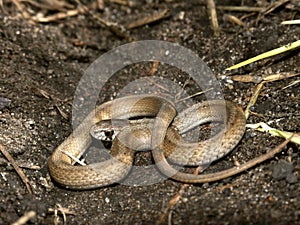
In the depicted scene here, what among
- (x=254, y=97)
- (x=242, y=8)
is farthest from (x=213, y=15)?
(x=254, y=97)

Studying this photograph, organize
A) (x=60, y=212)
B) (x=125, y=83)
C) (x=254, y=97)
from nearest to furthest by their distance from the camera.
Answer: (x=60, y=212) → (x=254, y=97) → (x=125, y=83)

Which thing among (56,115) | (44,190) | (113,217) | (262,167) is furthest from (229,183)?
(56,115)

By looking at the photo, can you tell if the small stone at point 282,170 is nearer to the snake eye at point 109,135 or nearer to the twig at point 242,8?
the snake eye at point 109,135

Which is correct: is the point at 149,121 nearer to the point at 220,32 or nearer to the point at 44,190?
the point at 44,190

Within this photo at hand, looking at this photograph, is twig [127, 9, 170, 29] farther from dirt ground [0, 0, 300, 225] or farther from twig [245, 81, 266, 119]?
twig [245, 81, 266, 119]

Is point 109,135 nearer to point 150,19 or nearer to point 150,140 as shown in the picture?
point 150,140

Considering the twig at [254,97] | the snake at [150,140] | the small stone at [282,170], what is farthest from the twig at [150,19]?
the small stone at [282,170]

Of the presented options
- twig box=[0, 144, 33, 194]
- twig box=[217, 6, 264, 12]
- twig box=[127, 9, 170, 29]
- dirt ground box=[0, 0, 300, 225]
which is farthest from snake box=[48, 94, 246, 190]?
twig box=[217, 6, 264, 12]
